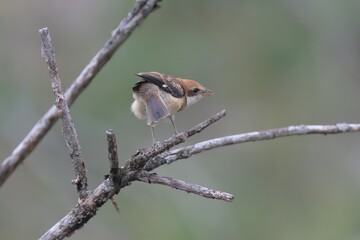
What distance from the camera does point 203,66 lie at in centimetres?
686

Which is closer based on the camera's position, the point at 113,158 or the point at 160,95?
the point at 113,158

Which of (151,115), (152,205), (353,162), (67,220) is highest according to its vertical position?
(151,115)

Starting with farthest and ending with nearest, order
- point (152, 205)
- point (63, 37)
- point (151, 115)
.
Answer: point (63, 37) < point (152, 205) < point (151, 115)

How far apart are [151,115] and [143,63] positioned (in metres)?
3.05

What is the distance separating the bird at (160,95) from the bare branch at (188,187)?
3.23 ft

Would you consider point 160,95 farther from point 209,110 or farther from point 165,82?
point 209,110

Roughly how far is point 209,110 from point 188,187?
179 inches

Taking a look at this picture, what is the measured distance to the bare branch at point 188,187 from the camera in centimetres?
183

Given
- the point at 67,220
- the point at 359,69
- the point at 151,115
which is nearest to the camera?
the point at 67,220

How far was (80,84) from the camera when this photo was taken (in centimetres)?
269

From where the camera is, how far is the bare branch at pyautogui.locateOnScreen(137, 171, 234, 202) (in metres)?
1.83

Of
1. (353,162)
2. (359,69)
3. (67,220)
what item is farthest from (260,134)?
(359,69)

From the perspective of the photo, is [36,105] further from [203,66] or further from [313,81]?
[313,81]

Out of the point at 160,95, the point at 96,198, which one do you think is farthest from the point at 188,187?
the point at 160,95
